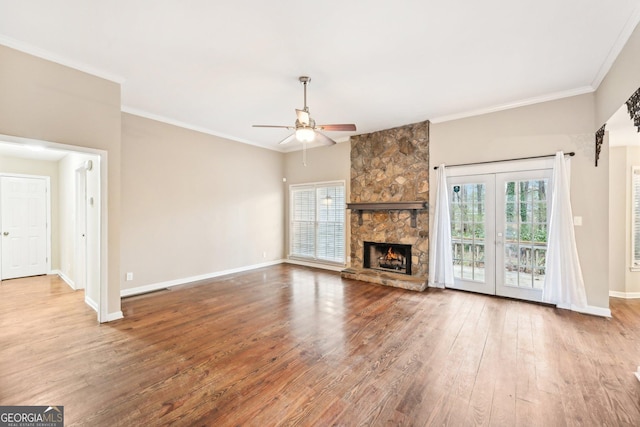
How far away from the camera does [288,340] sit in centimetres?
301

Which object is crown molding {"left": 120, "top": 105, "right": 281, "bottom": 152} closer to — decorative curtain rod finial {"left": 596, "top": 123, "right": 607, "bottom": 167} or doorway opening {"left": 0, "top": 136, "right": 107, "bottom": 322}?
doorway opening {"left": 0, "top": 136, "right": 107, "bottom": 322}

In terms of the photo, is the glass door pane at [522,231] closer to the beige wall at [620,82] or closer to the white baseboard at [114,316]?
the beige wall at [620,82]

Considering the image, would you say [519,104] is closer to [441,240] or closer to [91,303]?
[441,240]

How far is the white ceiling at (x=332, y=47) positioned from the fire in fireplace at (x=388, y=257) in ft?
9.57

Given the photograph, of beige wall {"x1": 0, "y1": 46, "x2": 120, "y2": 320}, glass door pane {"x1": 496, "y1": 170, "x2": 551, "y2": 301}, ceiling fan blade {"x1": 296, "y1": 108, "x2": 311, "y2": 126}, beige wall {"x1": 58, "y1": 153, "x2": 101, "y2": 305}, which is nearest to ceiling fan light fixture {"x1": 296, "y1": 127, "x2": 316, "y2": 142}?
ceiling fan blade {"x1": 296, "y1": 108, "x2": 311, "y2": 126}

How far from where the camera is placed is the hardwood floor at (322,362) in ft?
6.38

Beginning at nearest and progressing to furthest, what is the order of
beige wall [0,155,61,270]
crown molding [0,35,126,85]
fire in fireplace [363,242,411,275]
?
1. crown molding [0,35,126,85]
2. fire in fireplace [363,242,411,275]
3. beige wall [0,155,61,270]

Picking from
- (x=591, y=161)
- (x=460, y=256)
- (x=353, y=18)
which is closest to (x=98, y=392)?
(x=353, y=18)

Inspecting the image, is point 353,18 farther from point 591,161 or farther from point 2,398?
point 2,398

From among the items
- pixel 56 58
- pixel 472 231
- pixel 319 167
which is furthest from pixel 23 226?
pixel 472 231

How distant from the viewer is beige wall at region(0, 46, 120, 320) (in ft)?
9.16

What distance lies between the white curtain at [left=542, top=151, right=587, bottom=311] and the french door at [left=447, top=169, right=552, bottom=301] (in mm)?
175

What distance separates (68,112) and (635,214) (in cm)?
825

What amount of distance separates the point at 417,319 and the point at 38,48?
5.45 meters
